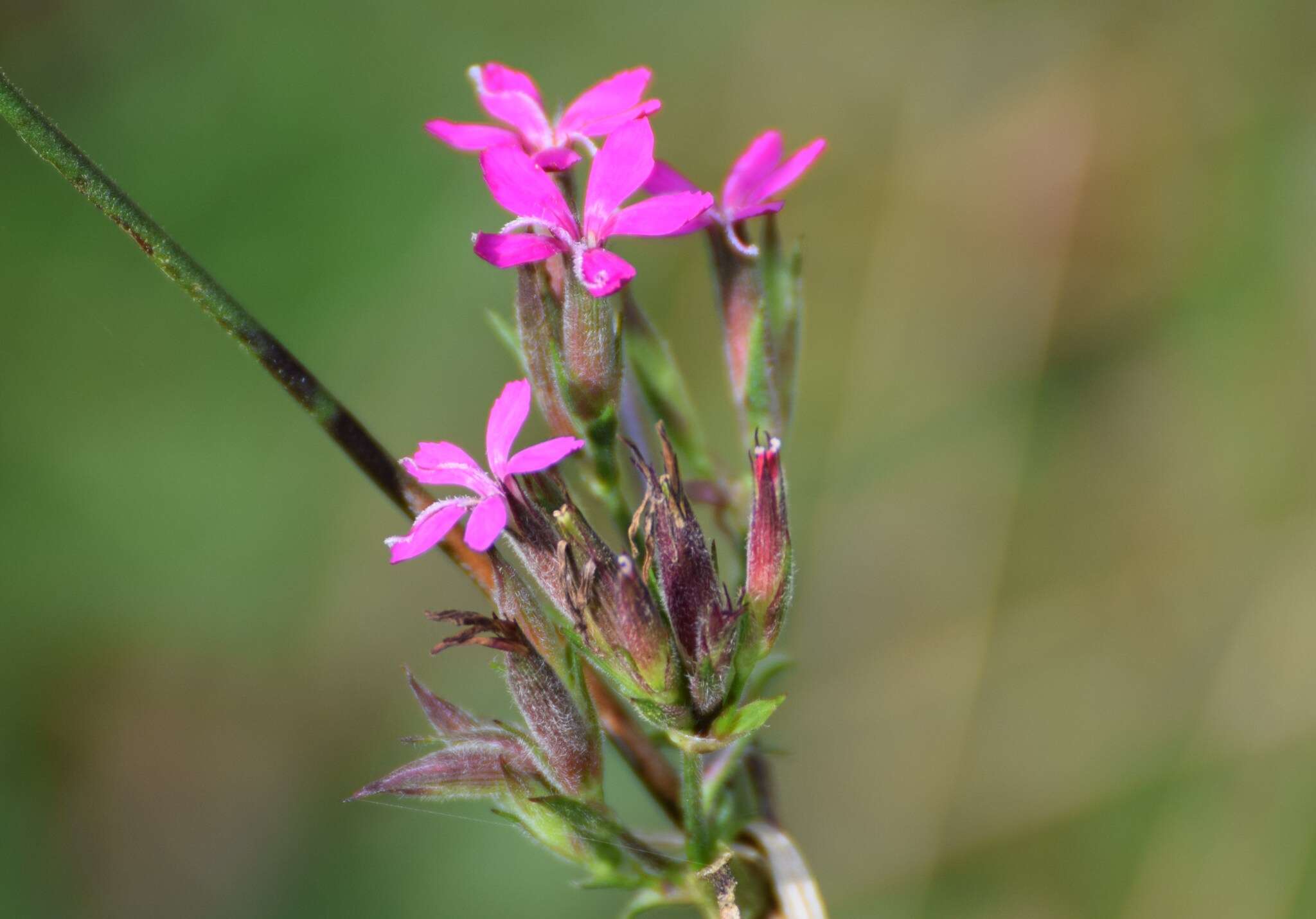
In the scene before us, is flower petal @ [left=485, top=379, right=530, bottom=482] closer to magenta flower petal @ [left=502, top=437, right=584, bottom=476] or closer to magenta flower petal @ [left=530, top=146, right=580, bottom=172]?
magenta flower petal @ [left=502, top=437, right=584, bottom=476]

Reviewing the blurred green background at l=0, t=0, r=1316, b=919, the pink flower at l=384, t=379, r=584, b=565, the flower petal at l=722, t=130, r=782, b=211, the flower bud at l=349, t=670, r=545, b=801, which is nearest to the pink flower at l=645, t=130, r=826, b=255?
the flower petal at l=722, t=130, r=782, b=211

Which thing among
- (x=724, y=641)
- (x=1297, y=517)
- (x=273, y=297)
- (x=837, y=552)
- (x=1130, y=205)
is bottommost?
(x=1297, y=517)

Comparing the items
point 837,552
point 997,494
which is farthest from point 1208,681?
point 837,552

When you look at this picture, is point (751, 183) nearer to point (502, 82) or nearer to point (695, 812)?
Result: point (502, 82)

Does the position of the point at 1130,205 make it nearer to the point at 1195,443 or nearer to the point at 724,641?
the point at 1195,443

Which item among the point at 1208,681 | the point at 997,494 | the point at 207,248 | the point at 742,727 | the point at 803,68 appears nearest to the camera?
the point at 742,727
